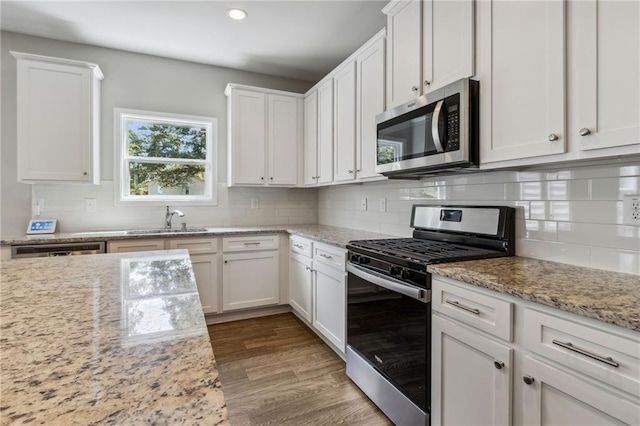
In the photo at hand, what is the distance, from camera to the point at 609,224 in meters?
1.39

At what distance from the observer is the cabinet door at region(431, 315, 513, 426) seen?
3.95 feet

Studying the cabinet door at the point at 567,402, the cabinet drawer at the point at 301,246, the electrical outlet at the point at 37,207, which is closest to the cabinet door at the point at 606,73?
the cabinet door at the point at 567,402

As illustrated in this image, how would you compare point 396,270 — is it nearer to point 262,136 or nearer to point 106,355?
point 106,355

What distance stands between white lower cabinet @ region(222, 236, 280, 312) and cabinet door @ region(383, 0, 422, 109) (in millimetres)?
1837

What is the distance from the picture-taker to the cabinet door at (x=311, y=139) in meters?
3.42

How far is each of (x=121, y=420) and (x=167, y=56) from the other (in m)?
3.73

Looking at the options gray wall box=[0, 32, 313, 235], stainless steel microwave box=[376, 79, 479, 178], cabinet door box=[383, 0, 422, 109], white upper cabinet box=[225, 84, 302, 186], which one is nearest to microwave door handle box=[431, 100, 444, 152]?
stainless steel microwave box=[376, 79, 479, 178]

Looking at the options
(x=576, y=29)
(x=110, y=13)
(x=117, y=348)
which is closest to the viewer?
(x=117, y=348)

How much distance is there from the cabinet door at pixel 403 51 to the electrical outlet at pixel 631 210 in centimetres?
113

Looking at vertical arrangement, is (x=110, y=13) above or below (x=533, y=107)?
above

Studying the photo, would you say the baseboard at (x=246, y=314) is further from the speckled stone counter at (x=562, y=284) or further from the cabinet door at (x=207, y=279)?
the speckled stone counter at (x=562, y=284)

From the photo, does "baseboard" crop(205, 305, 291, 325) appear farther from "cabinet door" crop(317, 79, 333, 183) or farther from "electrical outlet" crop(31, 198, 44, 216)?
"electrical outlet" crop(31, 198, 44, 216)

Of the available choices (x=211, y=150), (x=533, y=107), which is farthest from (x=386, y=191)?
(x=211, y=150)

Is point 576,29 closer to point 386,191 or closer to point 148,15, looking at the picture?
point 386,191
